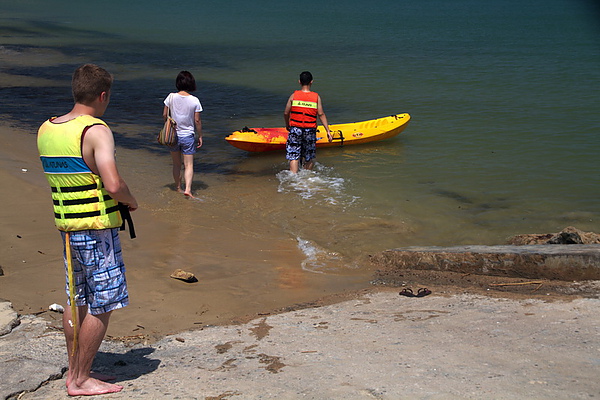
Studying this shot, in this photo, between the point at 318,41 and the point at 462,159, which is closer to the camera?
the point at 462,159

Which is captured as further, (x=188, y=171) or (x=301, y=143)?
(x=301, y=143)

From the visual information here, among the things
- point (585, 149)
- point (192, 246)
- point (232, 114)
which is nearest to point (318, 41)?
point (232, 114)

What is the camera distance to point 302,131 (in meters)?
11.0

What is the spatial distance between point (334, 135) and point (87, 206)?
1012 cm

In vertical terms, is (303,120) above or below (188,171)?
A: above

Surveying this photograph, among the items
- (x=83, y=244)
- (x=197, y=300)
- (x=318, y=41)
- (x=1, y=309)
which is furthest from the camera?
(x=318, y=41)

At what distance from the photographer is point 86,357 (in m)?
3.86

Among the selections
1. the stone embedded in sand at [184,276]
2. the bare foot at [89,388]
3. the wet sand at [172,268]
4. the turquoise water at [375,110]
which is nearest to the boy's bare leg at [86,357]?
the bare foot at [89,388]

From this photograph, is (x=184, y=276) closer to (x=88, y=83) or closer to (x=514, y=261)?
(x=514, y=261)

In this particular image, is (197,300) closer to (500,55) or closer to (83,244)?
(83,244)

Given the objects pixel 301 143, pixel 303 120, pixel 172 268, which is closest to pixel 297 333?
pixel 172 268

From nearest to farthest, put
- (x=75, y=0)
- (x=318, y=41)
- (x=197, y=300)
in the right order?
(x=197, y=300)
(x=318, y=41)
(x=75, y=0)

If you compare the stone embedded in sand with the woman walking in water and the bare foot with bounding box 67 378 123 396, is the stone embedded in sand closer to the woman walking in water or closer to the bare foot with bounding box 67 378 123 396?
the bare foot with bounding box 67 378 123 396

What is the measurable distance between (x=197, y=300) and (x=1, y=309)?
159cm
